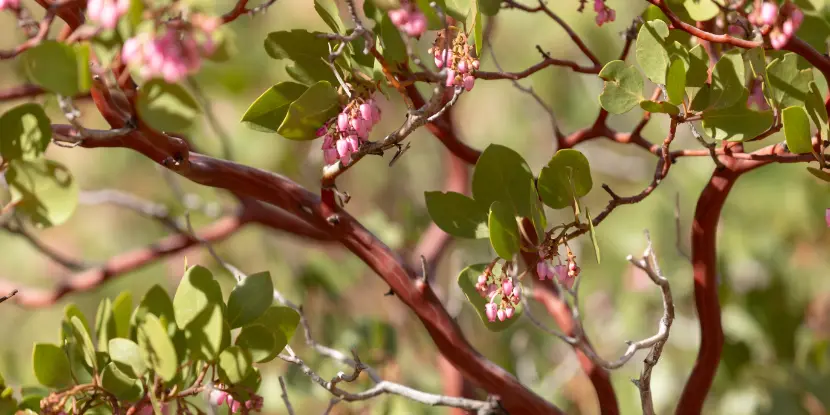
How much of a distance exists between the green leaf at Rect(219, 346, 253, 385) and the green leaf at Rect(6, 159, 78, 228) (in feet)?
0.50

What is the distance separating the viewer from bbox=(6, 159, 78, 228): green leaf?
0.63m

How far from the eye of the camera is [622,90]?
0.65 meters

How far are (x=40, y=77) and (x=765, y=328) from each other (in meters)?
1.27

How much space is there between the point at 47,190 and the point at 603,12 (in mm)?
461

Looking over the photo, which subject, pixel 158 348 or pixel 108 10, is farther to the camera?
pixel 158 348

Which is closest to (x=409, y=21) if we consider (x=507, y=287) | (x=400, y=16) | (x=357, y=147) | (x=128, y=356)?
(x=400, y=16)

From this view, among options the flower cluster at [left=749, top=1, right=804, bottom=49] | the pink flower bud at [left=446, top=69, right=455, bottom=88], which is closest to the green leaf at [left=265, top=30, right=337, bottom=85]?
the pink flower bud at [left=446, top=69, right=455, bottom=88]

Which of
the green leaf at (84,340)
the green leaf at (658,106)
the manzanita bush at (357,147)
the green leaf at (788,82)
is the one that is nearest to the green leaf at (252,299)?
the manzanita bush at (357,147)

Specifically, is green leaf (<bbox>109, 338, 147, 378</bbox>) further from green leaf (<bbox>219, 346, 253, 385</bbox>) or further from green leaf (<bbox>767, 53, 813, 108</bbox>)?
green leaf (<bbox>767, 53, 813, 108</bbox>)

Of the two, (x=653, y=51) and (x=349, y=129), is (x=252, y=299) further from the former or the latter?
(x=653, y=51)

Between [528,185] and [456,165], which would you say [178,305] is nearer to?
[528,185]

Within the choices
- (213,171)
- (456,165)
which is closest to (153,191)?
(456,165)

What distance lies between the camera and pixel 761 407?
1.36 metres

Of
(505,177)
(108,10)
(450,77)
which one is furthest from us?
(505,177)
